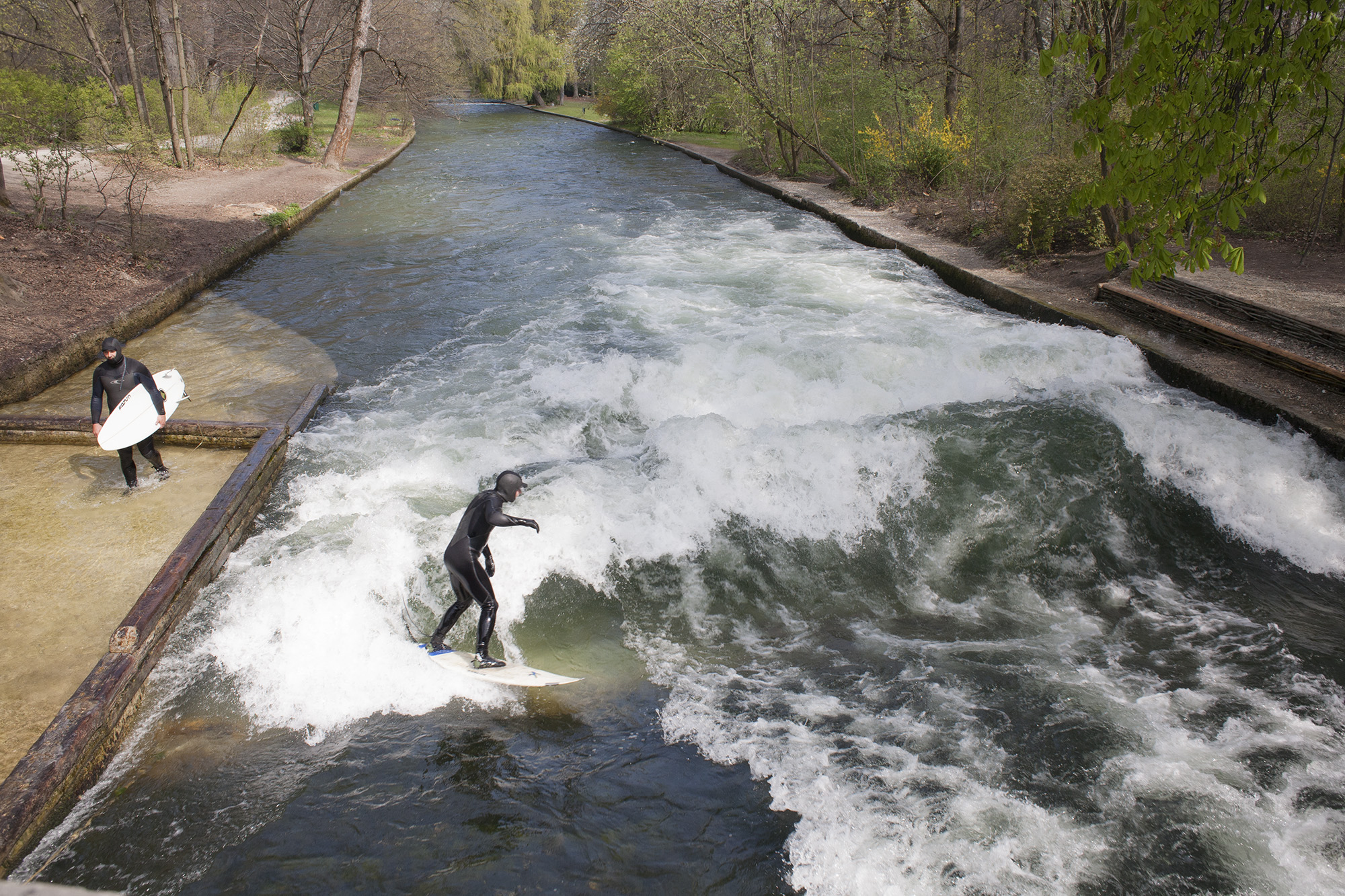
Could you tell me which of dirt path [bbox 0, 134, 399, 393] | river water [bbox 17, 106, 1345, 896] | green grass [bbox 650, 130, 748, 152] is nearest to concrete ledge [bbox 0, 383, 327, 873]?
river water [bbox 17, 106, 1345, 896]

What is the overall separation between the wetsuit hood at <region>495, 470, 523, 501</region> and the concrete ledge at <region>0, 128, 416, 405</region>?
7.02 meters

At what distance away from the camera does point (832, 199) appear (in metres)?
20.5

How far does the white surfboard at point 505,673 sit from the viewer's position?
482cm

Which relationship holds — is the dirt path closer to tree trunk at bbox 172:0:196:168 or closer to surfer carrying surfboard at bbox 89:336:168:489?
tree trunk at bbox 172:0:196:168

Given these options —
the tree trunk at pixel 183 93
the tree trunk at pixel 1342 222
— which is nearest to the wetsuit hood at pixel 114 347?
the tree trunk at pixel 1342 222

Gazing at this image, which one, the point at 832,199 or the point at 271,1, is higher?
the point at 271,1

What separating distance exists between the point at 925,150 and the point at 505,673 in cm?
1775

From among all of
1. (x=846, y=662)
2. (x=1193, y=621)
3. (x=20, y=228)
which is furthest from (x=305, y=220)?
(x=1193, y=621)

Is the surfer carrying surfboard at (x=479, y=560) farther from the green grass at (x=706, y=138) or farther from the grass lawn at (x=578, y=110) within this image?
the grass lawn at (x=578, y=110)

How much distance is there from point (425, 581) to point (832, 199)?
17572 mm

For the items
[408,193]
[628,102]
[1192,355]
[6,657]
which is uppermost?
[628,102]

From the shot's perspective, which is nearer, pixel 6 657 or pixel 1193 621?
pixel 6 657

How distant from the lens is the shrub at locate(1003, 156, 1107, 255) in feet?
42.0

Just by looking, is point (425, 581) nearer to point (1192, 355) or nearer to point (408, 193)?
point (1192, 355)
